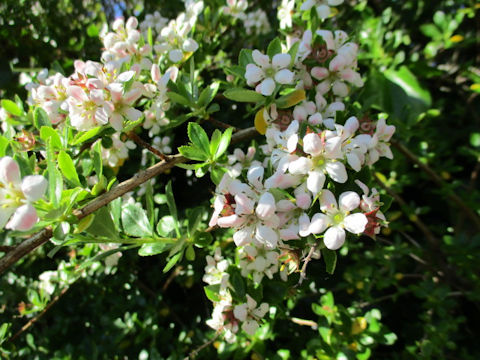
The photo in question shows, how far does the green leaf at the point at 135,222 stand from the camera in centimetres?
96

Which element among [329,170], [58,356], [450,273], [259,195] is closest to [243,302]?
[259,195]

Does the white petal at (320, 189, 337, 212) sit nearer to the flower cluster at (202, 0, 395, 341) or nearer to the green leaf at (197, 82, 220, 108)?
the flower cluster at (202, 0, 395, 341)

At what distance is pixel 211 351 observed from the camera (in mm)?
1575

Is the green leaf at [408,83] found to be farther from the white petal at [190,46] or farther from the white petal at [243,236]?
the white petal at [243,236]

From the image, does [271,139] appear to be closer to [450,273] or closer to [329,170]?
[329,170]

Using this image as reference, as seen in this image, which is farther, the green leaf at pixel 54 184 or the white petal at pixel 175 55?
the white petal at pixel 175 55

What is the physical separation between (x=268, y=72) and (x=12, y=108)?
820mm

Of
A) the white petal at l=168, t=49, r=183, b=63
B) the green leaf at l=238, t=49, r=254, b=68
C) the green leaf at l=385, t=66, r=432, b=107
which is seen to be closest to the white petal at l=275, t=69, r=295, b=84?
the green leaf at l=238, t=49, r=254, b=68

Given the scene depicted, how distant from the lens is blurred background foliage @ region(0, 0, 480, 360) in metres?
1.44

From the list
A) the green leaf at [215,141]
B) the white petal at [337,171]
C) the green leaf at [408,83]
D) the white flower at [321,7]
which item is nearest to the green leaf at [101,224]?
the green leaf at [215,141]

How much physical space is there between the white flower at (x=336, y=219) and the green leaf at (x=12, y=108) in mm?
998

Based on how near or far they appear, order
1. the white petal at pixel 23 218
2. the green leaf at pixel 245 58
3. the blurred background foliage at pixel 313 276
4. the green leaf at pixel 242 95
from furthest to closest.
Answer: the blurred background foliage at pixel 313 276
the green leaf at pixel 245 58
the green leaf at pixel 242 95
the white petal at pixel 23 218

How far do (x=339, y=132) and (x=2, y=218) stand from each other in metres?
0.65

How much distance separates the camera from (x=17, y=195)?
0.69m
